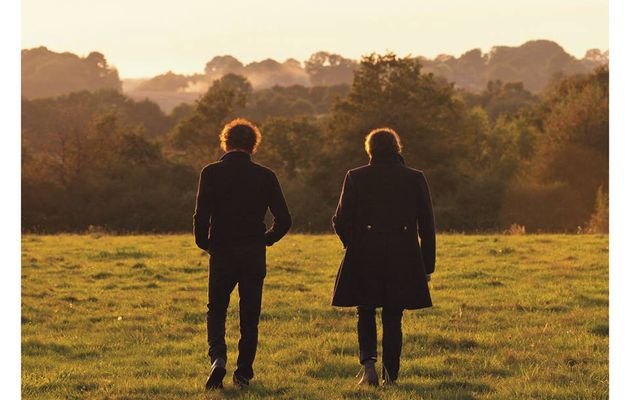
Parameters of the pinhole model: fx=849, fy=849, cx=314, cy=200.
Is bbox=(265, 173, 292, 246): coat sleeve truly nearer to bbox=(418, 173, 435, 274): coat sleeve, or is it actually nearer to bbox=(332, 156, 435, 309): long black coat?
bbox=(332, 156, 435, 309): long black coat

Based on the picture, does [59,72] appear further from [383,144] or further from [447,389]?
[447,389]

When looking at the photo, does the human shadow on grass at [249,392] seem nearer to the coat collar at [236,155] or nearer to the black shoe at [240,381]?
the black shoe at [240,381]

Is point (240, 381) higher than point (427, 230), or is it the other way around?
point (427, 230)

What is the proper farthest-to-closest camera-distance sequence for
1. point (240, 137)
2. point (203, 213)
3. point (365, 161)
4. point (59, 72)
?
point (59, 72), point (365, 161), point (240, 137), point (203, 213)

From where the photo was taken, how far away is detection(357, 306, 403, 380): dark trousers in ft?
29.9

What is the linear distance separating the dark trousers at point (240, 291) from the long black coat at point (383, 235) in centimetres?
90

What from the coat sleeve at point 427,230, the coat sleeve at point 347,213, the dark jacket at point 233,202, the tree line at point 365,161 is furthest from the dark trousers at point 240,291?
the tree line at point 365,161

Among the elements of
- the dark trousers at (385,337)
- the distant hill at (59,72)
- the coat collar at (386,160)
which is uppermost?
the distant hill at (59,72)

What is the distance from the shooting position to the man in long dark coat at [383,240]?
8992 mm

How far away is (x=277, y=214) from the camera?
9.05m

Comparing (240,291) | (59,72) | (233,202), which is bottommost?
(240,291)

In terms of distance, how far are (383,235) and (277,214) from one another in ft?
3.77

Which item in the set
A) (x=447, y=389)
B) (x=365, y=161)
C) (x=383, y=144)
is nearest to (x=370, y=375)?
(x=447, y=389)
